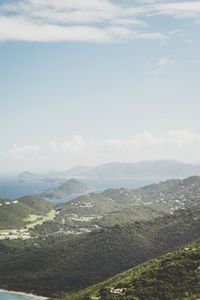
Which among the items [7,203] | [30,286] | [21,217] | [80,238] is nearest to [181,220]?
[80,238]

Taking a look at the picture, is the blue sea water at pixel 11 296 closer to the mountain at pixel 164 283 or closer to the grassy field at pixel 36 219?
the mountain at pixel 164 283

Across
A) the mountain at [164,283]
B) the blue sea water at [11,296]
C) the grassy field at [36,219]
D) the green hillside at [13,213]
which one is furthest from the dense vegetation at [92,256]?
the grassy field at [36,219]

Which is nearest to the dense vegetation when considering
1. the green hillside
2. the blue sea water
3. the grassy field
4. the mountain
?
the blue sea water

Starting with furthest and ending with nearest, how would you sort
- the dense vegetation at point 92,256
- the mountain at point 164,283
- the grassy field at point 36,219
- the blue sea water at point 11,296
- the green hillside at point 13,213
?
the grassy field at point 36,219
the green hillside at point 13,213
the dense vegetation at point 92,256
the blue sea water at point 11,296
the mountain at point 164,283

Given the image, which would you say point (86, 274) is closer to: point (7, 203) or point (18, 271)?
point (18, 271)

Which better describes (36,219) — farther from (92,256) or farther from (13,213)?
(92,256)

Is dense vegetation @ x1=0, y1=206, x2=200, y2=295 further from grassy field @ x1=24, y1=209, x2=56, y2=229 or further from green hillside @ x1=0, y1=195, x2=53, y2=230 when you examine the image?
grassy field @ x1=24, y1=209, x2=56, y2=229
